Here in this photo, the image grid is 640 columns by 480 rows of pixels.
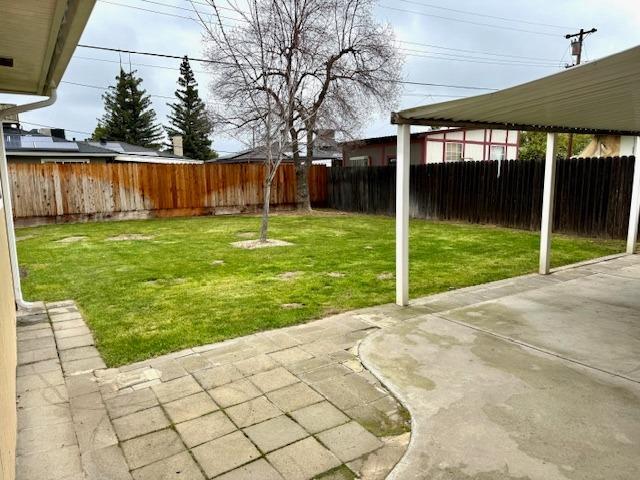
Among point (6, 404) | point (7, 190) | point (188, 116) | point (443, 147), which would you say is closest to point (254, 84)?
point (7, 190)

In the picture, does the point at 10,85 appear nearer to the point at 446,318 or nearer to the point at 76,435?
the point at 76,435

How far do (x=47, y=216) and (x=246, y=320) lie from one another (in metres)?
10.8

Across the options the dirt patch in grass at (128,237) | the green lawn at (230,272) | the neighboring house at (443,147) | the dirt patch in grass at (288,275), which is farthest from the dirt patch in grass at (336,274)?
the neighboring house at (443,147)

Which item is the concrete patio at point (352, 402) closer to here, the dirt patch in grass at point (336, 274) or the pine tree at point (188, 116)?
the dirt patch in grass at point (336, 274)

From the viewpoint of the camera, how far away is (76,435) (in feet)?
7.58

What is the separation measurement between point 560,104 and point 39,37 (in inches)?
154

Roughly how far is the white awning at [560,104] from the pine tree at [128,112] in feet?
121

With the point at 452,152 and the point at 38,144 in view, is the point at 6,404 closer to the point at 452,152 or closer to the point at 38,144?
the point at 38,144

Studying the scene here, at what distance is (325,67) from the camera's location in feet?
45.5

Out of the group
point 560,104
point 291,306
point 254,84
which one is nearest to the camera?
point 560,104

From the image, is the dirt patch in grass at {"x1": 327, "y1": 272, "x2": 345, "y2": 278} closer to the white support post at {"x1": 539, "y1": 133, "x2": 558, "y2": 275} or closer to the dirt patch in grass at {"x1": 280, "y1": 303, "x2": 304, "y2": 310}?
the dirt patch in grass at {"x1": 280, "y1": 303, "x2": 304, "y2": 310}

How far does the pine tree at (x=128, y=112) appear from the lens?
1416 inches

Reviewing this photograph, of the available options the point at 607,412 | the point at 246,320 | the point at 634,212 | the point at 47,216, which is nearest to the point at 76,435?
the point at 246,320

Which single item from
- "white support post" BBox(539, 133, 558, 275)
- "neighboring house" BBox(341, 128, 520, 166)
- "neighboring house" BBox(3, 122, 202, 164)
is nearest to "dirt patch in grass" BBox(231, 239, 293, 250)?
"white support post" BBox(539, 133, 558, 275)
